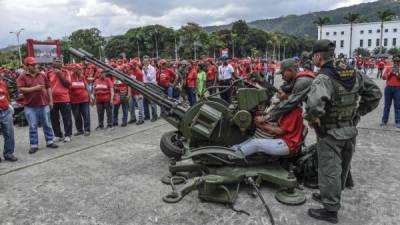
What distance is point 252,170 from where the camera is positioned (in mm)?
4230

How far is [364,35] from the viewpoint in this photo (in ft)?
393

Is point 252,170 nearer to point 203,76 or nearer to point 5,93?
point 5,93

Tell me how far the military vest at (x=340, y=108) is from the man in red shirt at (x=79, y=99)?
19.1 feet

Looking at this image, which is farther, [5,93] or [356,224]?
[5,93]

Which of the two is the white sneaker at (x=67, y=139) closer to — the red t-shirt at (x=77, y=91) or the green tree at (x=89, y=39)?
the red t-shirt at (x=77, y=91)

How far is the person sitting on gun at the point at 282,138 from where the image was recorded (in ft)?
13.4

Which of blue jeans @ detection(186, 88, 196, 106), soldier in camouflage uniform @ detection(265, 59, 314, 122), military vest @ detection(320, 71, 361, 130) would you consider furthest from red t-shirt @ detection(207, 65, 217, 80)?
military vest @ detection(320, 71, 361, 130)

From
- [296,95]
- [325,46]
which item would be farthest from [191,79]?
[325,46]

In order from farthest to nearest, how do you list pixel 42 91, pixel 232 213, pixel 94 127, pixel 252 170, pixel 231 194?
1. pixel 94 127
2. pixel 42 91
3. pixel 252 170
4. pixel 231 194
5. pixel 232 213

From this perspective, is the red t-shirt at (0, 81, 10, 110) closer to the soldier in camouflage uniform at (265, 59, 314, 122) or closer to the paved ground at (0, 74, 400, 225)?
the paved ground at (0, 74, 400, 225)

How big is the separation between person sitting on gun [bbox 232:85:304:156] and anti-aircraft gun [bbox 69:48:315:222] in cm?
17

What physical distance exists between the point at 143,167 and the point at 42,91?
2.70m

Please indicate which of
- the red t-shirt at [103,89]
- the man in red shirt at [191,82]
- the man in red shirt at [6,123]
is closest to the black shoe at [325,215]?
the man in red shirt at [6,123]

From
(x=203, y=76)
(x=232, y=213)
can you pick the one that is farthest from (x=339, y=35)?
(x=232, y=213)
